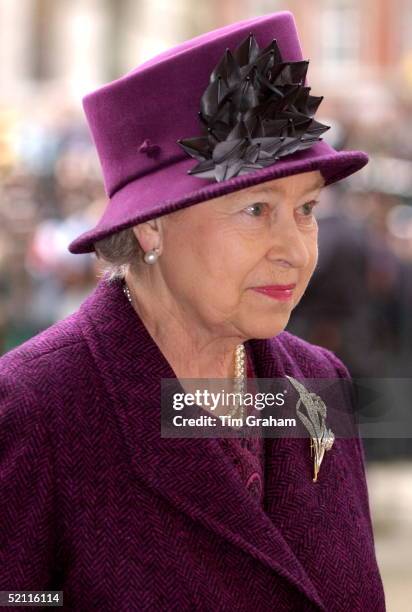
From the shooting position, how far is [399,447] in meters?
7.39

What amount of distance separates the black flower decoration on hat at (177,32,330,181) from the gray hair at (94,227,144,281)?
23 centimetres

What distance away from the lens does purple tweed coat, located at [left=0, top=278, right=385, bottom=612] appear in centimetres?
199

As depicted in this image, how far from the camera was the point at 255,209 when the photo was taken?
213 cm

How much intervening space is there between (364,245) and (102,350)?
4513 millimetres

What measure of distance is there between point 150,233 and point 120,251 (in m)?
0.09

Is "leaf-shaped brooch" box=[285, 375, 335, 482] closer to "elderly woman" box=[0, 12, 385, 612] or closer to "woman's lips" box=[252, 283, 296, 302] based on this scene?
"elderly woman" box=[0, 12, 385, 612]

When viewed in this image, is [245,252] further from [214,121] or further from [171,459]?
[171,459]

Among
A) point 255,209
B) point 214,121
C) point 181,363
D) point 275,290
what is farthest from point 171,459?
point 214,121

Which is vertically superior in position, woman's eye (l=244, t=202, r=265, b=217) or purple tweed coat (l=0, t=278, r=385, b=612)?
woman's eye (l=244, t=202, r=265, b=217)

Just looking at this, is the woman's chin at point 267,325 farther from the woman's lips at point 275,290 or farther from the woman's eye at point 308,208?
the woman's eye at point 308,208

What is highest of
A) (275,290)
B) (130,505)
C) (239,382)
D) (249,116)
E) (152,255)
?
(249,116)

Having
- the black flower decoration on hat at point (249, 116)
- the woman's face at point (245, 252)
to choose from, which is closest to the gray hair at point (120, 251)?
the woman's face at point (245, 252)

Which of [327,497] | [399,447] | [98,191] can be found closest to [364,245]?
[399,447]

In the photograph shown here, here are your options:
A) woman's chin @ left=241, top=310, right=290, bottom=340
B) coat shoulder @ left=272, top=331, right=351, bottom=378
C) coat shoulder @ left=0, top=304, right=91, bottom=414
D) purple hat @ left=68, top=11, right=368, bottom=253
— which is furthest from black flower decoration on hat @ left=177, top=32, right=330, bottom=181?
coat shoulder @ left=272, top=331, right=351, bottom=378
